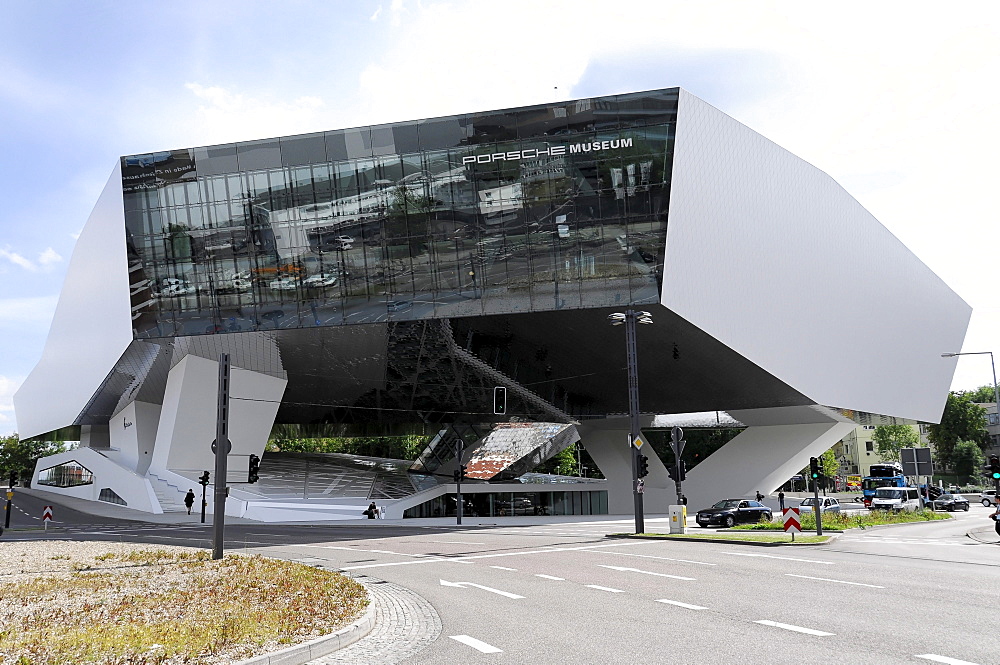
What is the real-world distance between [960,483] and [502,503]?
76455 mm

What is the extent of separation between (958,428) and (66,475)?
359 ft

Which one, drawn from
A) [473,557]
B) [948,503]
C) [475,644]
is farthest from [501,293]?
[948,503]

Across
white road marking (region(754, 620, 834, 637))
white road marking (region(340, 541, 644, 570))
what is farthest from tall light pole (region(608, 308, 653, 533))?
white road marking (region(754, 620, 834, 637))

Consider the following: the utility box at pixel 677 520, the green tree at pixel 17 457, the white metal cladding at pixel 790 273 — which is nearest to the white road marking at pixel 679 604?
the utility box at pixel 677 520

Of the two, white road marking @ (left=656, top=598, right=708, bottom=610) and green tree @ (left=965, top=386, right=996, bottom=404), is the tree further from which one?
white road marking @ (left=656, top=598, right=708, bottom=610)

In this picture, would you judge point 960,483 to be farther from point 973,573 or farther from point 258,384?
point 973,573

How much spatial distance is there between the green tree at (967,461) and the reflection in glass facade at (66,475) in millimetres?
100657

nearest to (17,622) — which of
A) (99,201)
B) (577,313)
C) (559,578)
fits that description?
(559,578)

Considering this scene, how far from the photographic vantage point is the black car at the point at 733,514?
35.6 m

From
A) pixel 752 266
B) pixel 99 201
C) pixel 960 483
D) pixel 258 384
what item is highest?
pixel 99 201

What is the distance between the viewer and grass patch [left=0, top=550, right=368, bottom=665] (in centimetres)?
807

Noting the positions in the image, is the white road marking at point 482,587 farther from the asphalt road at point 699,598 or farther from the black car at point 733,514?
the black car at point 733,514

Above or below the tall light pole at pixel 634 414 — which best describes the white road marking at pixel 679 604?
below

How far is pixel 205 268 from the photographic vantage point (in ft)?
138
